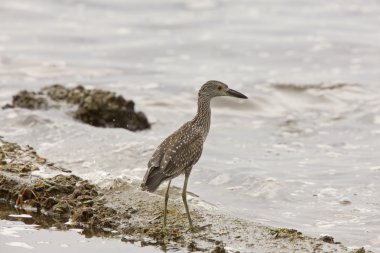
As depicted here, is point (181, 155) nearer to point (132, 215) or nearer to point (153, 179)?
point (153, 179)

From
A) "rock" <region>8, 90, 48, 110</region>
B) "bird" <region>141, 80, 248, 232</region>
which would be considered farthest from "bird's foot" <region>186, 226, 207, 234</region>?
"rock" <region>8, 90, 48, 110</region>

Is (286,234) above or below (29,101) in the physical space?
below

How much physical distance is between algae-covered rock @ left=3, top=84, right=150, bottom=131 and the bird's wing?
205 inches

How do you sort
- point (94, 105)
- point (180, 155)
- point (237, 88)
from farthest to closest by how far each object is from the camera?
point (237, 88) < point (94, 105) < point (180, 155)

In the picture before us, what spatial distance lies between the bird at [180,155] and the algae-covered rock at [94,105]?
4.55m

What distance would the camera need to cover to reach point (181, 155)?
10.7 m

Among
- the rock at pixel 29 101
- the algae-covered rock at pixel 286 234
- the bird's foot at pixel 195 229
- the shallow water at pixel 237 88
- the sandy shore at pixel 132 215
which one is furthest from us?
the rock at pixel 29 101

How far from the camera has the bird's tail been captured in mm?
10266

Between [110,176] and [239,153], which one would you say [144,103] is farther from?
[110,176]

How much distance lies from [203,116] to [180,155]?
1074 millimetres

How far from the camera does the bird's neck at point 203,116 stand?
37.7 ft

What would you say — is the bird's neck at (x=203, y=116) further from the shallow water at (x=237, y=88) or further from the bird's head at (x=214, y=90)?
the shallow water at (x=237, y=88)

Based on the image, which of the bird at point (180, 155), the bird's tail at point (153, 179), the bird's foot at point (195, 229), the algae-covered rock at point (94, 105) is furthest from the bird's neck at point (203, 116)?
the algae-covered rock at point (94, 105)

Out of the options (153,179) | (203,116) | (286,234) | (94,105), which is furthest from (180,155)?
(94,105)
